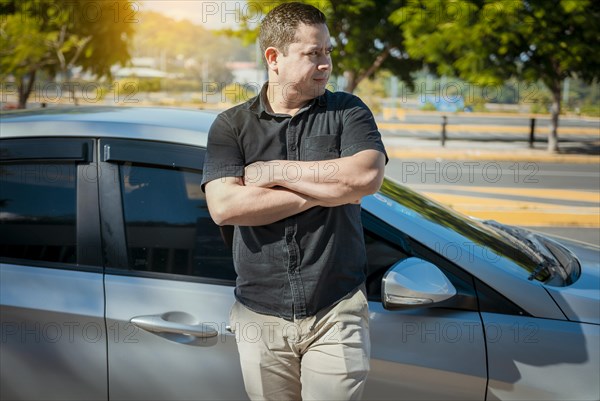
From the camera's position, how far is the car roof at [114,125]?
2568mm

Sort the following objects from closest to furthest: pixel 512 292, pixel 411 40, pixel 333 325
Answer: pixel 333 325
pixel 512 292
pixel 411 40

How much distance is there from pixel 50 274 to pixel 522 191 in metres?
9.40

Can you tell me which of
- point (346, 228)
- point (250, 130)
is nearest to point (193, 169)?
point (250, 130)

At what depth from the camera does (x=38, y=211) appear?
2.62m

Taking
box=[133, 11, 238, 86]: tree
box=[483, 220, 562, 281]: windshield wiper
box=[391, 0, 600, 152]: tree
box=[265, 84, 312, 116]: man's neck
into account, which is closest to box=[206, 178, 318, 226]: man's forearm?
box=[265, 84, 312, 116]: man's neck

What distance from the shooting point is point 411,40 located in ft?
66.3

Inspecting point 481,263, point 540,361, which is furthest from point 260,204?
point 540,361

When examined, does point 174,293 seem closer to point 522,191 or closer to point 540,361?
point 540,361

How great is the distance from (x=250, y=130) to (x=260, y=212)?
26 centimetres

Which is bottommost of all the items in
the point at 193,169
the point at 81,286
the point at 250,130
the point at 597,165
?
the point at 597,165

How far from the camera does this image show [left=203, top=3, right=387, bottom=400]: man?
6.86 ft

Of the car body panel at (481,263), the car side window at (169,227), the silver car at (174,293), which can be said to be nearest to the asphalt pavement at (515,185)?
the car body panel at (481,263)

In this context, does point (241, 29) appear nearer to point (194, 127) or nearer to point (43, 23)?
point (43, 23)

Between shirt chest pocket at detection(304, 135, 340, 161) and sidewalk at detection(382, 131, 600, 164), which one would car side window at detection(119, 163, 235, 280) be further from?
sidewalk at detection(382, 131, 600, 164)
